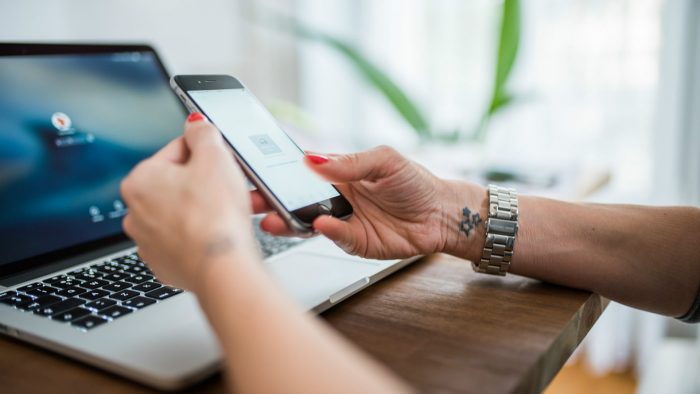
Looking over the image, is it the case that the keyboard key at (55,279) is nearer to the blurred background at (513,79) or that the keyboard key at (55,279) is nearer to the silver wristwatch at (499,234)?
the silver wristwatch at (499,234)

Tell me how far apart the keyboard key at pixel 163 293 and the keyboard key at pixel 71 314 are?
5 centimetres

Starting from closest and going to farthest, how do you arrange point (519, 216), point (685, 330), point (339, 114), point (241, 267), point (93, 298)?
point (241, 267), point (93, 298), point (519, 216), point (685, 330), point (339, 114)

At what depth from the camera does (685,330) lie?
1.38 m

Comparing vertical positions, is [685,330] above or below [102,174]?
below

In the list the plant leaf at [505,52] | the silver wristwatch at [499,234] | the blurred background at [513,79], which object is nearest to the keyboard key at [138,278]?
the silver wristwatch at [499,234]

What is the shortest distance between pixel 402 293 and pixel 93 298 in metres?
0.27

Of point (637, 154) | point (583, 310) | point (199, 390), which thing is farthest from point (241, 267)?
point (637, 154)

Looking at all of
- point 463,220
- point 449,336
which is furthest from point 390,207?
point 449,336

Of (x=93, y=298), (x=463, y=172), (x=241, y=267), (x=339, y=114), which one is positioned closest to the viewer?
(x=241, y=267)

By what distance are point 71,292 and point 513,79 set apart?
1274 millimetres

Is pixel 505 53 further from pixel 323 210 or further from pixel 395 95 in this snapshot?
pixel 323 210

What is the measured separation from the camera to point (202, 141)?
404mm

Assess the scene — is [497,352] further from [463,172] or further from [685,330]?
[685,330]

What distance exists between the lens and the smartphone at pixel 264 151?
19.3 inches
